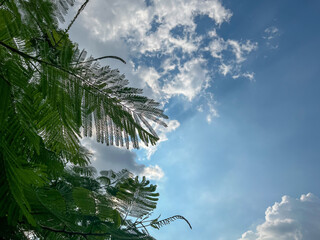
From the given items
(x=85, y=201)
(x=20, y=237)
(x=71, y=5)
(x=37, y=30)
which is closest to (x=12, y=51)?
(x=37, y=30)

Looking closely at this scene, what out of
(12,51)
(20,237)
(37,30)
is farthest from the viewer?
(20,237)

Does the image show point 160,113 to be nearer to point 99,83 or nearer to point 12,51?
point 99,83

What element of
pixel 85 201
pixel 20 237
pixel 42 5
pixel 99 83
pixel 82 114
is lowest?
pixel 20 237

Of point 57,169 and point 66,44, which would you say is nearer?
point 66,44

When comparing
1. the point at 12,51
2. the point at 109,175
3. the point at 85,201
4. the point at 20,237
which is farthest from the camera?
the point at 109,175

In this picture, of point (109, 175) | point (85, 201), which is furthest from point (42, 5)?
point (109, 175)

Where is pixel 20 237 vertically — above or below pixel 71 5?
below

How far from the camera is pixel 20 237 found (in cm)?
161

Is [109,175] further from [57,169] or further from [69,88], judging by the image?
[69,88]

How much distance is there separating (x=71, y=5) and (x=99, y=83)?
14.0 inches

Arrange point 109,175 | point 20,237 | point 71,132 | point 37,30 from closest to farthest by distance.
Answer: point 37,30 → point 71,132 → point 20,237 → point 109,175

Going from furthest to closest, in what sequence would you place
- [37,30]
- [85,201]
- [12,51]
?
[85,201] < [37,30] < [12,51]

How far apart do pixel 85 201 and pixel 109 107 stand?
0.84 m

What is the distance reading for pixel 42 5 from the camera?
1.08m
